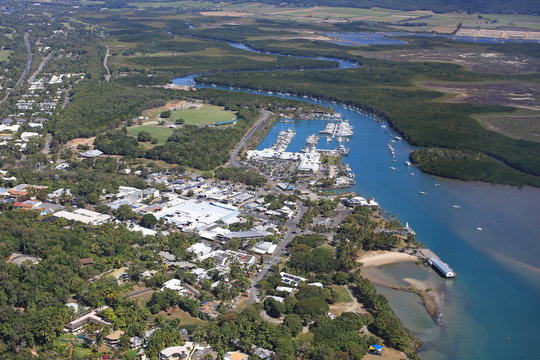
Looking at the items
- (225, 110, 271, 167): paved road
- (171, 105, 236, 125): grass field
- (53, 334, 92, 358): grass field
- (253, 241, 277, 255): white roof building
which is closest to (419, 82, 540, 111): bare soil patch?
(225, 110, 271, 167): paved road

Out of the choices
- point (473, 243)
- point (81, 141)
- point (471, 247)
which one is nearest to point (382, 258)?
point (471, 247)

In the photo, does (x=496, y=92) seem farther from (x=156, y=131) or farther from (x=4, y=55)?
(x=4, y=55)

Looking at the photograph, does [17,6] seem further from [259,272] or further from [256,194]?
[259,272]

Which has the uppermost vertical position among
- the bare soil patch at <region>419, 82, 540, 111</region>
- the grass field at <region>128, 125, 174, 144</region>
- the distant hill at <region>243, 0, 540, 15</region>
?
the distant hill at <region>243, 0, 540, 15</region>

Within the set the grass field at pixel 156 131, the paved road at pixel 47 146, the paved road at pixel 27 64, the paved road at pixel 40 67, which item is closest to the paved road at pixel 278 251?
the grass field at pixel 156 131

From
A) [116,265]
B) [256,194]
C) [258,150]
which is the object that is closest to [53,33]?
[258,150]

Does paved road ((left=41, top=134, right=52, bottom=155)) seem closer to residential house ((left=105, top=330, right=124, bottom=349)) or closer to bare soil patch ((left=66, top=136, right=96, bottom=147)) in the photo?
bare soil patch ((left=66, top=136, right=96, bottom=147))
